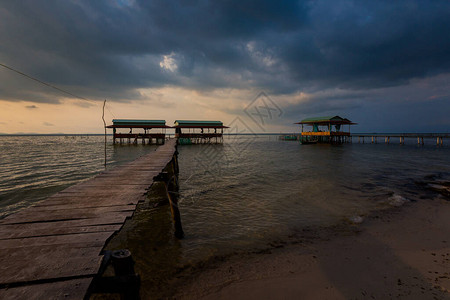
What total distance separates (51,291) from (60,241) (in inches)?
41.5

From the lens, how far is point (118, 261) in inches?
83.3

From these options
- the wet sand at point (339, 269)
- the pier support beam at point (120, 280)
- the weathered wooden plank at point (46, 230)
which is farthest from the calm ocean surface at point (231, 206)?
the pier support beam at point (120, 280)

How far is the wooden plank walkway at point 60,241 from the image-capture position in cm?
177

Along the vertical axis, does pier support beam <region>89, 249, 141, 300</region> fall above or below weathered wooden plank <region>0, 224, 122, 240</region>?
below

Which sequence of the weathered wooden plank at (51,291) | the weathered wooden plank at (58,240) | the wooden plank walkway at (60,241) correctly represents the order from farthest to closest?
the weathered wooden plank at (58,240)
the wooden plank walkway at (60,241)
the weathered wooden plank at (51,291)

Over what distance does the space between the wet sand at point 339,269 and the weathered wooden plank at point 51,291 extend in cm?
211

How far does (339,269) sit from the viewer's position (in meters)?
4.00

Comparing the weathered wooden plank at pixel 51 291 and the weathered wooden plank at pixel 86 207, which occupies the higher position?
the weathered wooden plank at pixel 86 207

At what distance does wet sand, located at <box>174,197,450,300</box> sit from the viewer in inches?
134

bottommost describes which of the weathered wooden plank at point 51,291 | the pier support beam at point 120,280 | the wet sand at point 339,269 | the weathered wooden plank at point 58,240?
the wet sand at point 339,269

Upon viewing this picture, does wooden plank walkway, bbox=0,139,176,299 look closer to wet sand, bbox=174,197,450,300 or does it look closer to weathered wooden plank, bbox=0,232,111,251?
weathered wooden plank, bbox=0,232,111,251

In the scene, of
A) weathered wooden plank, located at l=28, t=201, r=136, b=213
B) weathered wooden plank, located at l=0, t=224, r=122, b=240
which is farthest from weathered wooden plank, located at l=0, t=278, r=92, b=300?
weathered wooden plank, located at l=28, t=201, r=136, b=213

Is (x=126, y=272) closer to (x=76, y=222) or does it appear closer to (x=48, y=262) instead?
(x=48, y=262)

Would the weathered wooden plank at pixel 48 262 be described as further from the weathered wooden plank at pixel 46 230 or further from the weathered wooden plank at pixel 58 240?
the weathered wooden plank at pixel 46 230
